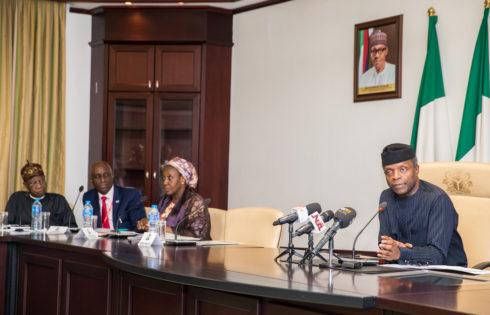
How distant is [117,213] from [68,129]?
6.22 ft

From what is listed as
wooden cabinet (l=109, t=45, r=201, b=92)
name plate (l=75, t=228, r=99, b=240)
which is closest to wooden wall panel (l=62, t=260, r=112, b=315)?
name plate (l=75, t=228, r=99, b=240)

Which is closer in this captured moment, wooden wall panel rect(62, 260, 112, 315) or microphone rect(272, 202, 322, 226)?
microphone rect(272, 202, 322, 226)

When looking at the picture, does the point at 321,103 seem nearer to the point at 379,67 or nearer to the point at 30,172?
the point at 379,67

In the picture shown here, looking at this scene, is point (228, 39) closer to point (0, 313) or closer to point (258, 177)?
point (258, 177)

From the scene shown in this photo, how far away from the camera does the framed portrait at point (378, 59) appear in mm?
4996

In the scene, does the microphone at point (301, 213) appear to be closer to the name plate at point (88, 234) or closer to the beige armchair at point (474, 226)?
the beige armchair at point (474, 226)

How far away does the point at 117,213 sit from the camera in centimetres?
517

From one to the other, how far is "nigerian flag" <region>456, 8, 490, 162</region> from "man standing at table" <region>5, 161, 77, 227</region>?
299 centimetres

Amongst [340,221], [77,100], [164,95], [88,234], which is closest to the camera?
[340,221]

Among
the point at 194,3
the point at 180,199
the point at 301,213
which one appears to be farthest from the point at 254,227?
the point at 194,3

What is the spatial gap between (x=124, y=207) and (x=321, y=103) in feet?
6.14

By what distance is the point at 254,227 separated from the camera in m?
4.03

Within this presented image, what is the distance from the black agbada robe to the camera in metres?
5.26

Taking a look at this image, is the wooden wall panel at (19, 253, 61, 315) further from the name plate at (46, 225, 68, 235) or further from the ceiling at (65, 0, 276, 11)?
the ceiling at (65, 0, 276, 11)
